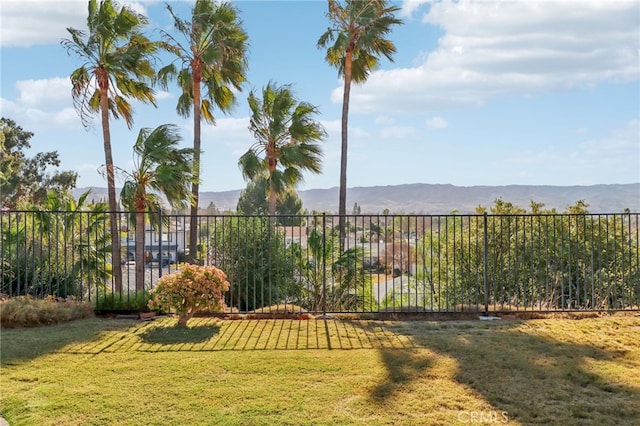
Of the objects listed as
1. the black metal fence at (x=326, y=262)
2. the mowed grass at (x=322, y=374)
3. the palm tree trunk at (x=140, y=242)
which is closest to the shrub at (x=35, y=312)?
the mowed grass at (x=322, y=374)

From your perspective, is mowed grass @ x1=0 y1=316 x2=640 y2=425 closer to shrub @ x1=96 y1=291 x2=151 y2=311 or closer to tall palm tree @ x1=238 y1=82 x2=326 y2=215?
shrub @ x1=96 y1=291 x2=151 y2=311

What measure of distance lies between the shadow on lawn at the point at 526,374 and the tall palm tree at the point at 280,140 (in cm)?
1174

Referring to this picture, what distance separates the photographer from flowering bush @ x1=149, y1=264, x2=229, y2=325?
7.94 m

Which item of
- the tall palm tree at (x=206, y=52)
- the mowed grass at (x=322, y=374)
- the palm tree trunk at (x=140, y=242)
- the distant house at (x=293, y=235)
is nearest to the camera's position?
the mowed grass at (x=322, y=374)

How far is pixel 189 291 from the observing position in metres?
7.92

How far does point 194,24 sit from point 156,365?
50.8 feet

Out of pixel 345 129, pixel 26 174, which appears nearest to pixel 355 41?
pixel 345 129

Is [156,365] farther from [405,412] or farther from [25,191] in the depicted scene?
[25,191]

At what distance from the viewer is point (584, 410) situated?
15.3 ft

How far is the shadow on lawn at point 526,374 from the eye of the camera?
15.2 feet

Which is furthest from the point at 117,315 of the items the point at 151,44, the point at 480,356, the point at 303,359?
the point at 151,44

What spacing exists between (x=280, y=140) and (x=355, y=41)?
599 centimetres

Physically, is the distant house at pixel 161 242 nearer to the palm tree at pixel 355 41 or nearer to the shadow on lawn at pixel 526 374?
the shadow on lawn at pixel 526 374

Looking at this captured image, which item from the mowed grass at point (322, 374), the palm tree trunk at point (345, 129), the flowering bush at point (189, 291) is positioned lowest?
the mowed grass at point (322, 374)
